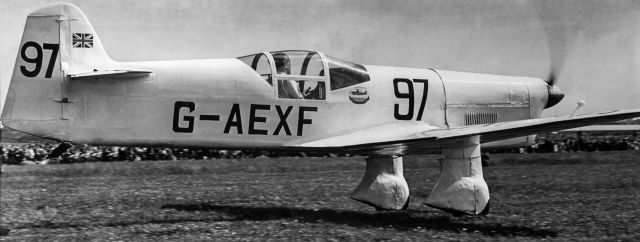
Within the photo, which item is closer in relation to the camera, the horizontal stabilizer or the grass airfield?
the grass airfield

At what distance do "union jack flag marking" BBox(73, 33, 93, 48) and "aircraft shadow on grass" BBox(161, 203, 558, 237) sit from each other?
248cm

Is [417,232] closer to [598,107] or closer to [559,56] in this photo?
[598,107]

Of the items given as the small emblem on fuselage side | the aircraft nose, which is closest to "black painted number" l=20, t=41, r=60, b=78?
the small emblem on fuselage side

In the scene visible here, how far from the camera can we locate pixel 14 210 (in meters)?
9.41

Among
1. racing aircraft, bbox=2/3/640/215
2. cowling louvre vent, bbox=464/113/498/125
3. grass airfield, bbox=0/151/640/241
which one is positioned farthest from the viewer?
cowling louvre vent, bbox=464/113/498/125

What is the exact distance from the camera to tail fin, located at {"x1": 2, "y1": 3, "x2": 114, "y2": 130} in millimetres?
7375

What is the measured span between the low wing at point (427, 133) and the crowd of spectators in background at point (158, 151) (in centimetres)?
1111

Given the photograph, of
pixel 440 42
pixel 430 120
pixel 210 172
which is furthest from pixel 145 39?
pixel 210 172

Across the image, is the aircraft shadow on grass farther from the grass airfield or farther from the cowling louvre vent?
the cowling louvre vent

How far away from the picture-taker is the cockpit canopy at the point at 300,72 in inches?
334

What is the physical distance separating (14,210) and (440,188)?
5163 mm

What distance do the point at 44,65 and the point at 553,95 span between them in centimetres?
705

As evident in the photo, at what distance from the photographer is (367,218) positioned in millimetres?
8695

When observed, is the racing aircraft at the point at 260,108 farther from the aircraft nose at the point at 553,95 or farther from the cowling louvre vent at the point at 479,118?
the aircraft nose at the point at 553,95
